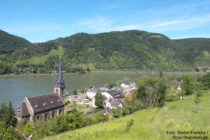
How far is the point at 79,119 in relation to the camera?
30688mm

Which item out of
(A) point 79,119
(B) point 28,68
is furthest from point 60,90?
(B) point 28,68

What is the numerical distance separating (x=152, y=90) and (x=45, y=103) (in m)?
21.7

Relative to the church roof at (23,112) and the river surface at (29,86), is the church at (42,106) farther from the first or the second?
the river surface at (29,86)

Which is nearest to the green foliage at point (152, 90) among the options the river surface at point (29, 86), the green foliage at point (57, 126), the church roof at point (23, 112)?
the green foliage at point (57, 126)

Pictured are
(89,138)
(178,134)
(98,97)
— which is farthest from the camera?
(98,97)

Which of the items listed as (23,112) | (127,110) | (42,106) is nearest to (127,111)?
(127,110)

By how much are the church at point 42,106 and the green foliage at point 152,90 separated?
16856mm

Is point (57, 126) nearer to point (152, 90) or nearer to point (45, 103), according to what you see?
point (45, 103)

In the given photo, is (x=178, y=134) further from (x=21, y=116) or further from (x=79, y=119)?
(x=21, y=116)

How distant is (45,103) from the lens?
40.7 meters

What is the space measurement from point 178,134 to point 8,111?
1141 inches

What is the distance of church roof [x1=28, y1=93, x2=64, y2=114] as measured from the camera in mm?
38125

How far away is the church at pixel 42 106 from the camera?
3688 centimetres

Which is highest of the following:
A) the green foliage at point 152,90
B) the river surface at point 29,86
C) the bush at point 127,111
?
the green foliage at point 152,90
